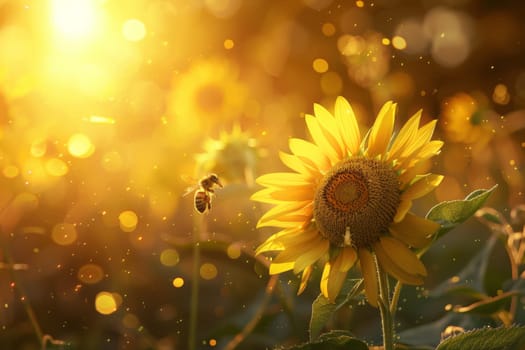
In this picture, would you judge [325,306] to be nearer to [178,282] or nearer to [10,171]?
[10,171]

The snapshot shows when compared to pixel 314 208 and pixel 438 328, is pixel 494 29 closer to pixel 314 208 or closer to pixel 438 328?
pixel 438 328

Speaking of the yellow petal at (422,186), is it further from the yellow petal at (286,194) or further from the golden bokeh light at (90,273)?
the golden bokeh light at (90,273)

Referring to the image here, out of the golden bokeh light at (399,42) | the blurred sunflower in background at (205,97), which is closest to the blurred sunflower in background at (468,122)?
the golden bokeh light at (399,42)

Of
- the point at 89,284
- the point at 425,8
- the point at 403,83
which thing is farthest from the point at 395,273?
the point at 425,8

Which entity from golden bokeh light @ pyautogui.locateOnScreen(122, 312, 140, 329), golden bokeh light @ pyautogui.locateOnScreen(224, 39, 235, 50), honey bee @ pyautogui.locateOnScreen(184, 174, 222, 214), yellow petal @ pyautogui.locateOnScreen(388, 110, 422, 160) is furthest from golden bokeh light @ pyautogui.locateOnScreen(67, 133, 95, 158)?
yellow petal @ pyautogui.locateOnScreen(388, 110, 422, 160)

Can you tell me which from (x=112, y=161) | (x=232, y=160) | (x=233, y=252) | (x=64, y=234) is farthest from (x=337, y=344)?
(x=112, y=161)
